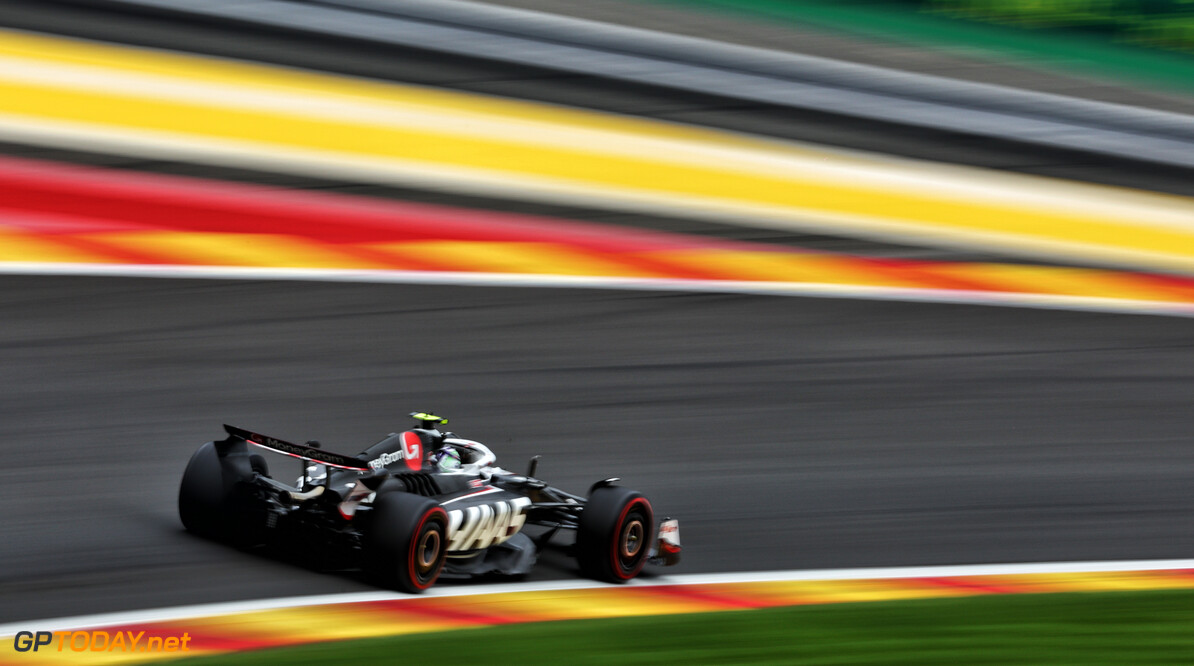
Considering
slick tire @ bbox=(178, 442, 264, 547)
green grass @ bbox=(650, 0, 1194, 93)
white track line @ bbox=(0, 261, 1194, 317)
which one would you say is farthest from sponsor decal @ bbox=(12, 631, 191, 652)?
green grass @ bbox=(650, 0, 1194, 93)

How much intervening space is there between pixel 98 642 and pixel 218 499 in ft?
3.51

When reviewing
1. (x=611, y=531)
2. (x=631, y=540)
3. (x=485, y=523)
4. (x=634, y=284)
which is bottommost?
(x=631, y=540)

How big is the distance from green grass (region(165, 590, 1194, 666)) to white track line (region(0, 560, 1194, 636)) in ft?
1.66

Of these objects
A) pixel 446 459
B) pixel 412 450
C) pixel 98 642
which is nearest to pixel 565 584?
pixel 446 459

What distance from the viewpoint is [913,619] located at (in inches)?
273

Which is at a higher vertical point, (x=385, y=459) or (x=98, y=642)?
(x=385, y=459)

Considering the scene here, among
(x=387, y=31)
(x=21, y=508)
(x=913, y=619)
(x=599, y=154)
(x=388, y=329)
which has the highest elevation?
(x=387, y=31)

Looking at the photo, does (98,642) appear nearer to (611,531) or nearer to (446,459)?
(446,459)

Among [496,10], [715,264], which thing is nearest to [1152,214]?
[715,264]

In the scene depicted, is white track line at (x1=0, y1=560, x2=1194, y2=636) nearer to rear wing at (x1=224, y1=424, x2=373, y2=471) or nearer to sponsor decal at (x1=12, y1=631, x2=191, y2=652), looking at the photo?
sponsor decal at (x1=12, y1=631, x2=191, y2=652)

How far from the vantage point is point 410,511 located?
620cm

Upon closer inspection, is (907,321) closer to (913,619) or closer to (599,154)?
(599,154)

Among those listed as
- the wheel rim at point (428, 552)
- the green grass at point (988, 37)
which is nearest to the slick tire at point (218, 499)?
the wheel rim at point (428, 552)

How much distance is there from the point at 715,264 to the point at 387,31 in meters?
3.96
